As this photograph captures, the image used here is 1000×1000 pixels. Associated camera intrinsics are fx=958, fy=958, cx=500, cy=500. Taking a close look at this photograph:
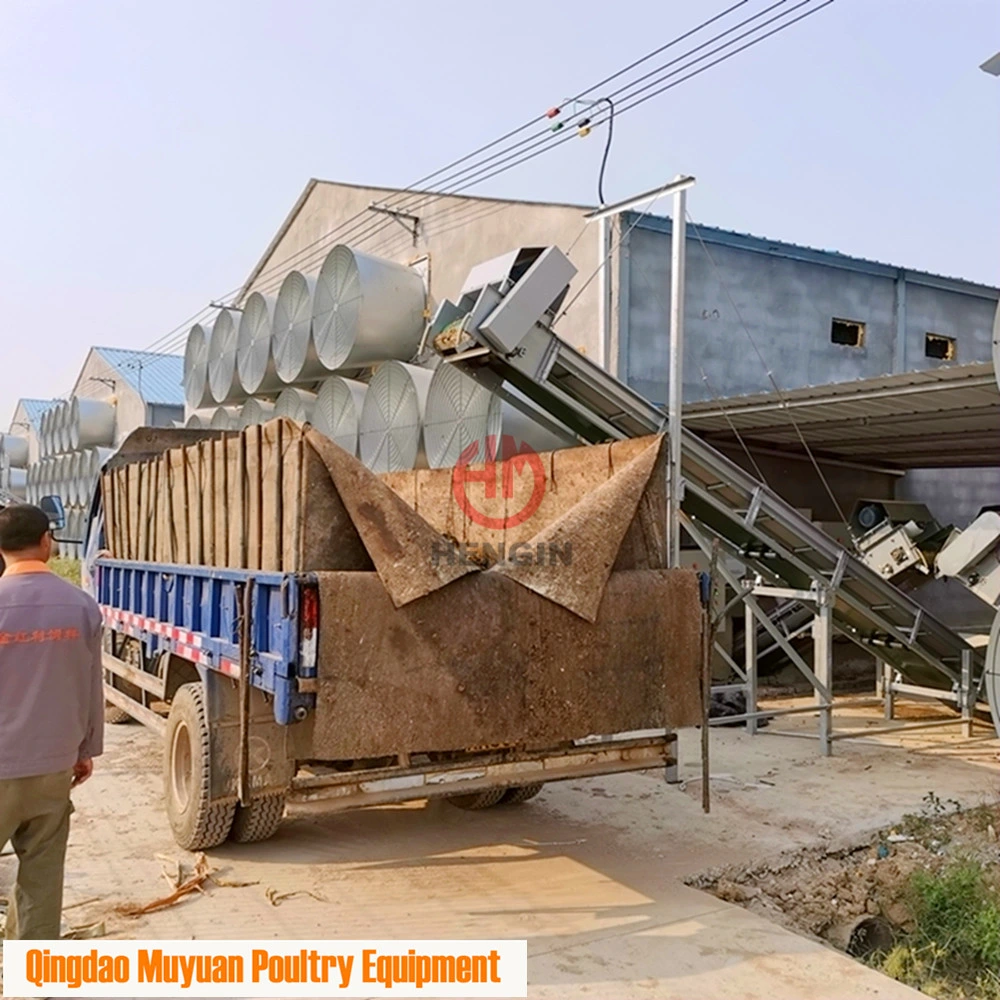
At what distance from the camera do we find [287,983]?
3.54 m

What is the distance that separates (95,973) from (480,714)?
67.8 inches

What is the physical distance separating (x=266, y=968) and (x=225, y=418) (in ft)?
39.0

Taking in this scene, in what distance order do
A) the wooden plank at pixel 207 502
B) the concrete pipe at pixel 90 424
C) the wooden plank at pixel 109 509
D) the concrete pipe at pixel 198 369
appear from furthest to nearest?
1. the concrete pipe at pixel 90 424
2. the concrete pipe at pixel 198 369
3. the wooden plank at pixel 109 509
4. the wooden plank at pixel 207 502

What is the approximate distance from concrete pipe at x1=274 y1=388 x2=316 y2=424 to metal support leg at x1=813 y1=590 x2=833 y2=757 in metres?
6.67

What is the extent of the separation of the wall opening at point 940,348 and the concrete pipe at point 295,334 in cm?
917

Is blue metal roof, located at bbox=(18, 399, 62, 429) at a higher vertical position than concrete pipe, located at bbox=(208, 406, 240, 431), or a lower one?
higher

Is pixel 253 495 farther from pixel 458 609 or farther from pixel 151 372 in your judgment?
pixel 151 372

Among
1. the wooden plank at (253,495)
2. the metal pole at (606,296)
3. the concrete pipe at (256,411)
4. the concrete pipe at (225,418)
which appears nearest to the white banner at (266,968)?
the wooden plank at (253,495)

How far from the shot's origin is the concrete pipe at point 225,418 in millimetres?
14398

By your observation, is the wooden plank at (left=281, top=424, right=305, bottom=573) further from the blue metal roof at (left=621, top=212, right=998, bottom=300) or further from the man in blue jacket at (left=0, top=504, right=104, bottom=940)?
the blue metal roof at (left=621, top=212, right=998, bottom=300)

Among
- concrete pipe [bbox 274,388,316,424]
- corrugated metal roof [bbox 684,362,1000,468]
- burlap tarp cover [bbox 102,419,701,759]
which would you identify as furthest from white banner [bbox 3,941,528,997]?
concrete pipe [bbox 274,388,316,424]

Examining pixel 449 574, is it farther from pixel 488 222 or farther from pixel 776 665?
pixel 488 222

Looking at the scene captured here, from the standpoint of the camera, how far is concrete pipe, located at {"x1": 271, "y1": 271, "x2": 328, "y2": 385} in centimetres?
1180

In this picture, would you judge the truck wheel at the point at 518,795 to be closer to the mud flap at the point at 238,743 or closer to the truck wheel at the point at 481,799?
the truck wheel at the point at 481,799
